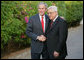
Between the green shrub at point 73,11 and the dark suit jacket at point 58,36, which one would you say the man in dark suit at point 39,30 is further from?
the green shrub at point 73,11

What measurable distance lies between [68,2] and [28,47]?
23.6 feet

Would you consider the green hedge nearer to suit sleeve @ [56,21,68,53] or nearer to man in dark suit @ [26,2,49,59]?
man in dark suit @ [26,2,49,59]

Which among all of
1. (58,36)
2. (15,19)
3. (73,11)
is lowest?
(73,11)

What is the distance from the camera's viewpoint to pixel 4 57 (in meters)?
8.05

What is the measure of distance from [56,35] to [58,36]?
4cm

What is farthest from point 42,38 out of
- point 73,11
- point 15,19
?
point 73,11

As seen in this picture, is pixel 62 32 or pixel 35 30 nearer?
pixel 62 32

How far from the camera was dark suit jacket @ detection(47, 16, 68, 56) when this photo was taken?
4.10 metres

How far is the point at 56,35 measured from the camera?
165 inches

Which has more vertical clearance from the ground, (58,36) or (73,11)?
(58,36)

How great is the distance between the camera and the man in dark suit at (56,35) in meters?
4.10

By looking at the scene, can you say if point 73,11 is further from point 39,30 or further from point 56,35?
point 56,35

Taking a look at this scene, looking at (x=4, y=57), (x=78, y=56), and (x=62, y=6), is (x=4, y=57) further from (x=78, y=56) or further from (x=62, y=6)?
(x=62, y=6)

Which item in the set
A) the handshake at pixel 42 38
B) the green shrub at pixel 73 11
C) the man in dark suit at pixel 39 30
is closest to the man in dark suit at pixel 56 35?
the handshake at pixel 42 38
